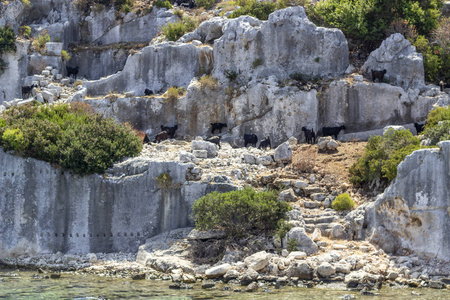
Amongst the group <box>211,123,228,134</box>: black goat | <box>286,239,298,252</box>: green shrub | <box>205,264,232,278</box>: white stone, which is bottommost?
<box>205,264,232,278</box>: white stone

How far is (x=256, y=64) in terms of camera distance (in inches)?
1613

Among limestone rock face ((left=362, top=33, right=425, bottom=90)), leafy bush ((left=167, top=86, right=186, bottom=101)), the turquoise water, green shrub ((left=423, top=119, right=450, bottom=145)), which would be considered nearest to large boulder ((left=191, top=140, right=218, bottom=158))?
leafy bush ((left=167, top=86, right=186, bottom=101))

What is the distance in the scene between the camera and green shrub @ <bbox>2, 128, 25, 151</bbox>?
32847mm

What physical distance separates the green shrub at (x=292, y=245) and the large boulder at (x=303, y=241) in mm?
107

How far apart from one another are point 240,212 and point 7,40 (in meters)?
24.2

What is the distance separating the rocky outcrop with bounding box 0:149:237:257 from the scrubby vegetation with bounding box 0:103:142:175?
0.52m

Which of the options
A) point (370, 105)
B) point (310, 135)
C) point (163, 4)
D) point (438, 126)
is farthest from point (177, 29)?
point (438, 126)

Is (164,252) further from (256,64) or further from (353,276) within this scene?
(256,64)

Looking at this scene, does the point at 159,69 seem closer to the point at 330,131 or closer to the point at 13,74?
the point at 13,74

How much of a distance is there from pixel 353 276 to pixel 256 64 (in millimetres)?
18367

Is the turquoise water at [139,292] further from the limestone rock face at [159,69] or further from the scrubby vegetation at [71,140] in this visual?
the limestone rock face at [159,69]

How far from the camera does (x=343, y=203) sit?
3038cm

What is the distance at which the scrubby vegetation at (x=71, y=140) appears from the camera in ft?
107

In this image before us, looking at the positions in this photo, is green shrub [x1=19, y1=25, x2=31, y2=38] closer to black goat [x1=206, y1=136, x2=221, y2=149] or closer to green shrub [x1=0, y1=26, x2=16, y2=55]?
green shrub [x1=0, y1=26, x2=16, y2=55]
